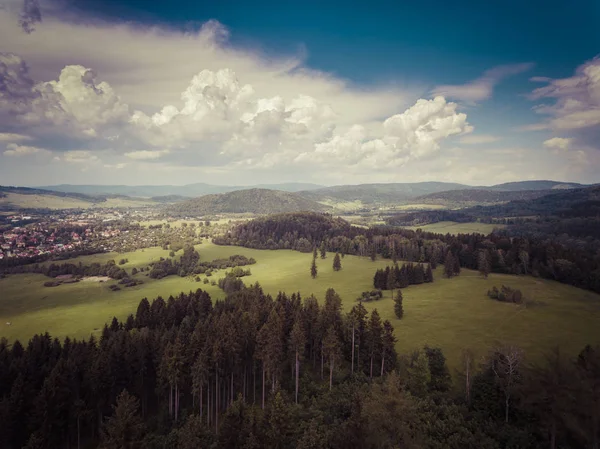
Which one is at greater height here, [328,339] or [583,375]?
[583,375]

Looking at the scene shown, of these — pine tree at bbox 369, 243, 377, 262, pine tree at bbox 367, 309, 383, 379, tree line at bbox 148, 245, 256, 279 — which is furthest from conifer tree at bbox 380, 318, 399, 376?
tree line at bbox 148, 245, 256, 279

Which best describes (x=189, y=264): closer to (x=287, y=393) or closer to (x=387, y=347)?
(x=287, y=393)

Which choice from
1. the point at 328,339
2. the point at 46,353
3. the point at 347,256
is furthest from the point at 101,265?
the point at 328,339

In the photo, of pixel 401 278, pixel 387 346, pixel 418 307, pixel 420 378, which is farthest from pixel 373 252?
pixel 420 378

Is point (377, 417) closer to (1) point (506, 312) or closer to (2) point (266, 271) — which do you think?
(1) point (506, 312)

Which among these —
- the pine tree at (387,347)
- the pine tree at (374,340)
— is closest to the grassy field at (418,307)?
the pine tree at (387,347)
